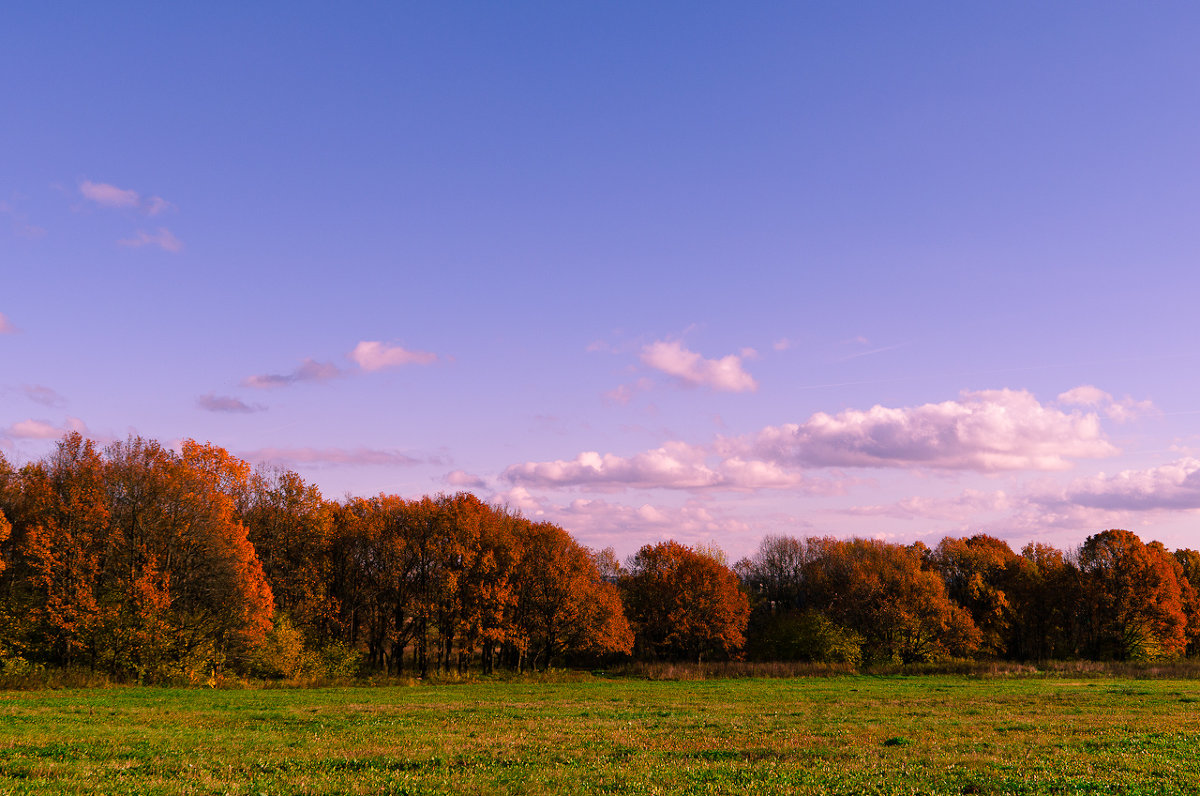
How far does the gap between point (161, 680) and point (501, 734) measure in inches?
1748

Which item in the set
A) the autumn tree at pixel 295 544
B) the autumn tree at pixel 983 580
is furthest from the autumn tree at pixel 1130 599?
the autumn tree at pixel 295 544

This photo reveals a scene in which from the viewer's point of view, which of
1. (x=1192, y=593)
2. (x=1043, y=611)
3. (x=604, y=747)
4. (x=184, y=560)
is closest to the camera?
(x=604, y=747)

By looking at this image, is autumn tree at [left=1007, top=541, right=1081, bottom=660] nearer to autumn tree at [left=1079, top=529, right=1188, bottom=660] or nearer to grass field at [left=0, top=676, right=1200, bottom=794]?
autumn tree at [left=1079, top=529, right=1188, bottom=660]

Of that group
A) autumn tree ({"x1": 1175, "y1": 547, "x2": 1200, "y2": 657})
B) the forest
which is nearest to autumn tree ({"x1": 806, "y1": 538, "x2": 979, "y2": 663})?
the forest

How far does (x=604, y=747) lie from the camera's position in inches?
839

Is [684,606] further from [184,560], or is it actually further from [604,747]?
[604,747]

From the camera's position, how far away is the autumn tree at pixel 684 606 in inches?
3964

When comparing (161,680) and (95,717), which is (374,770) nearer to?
(95,717)

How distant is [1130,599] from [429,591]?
95532 mm

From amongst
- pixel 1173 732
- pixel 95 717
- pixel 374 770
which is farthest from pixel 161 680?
pixel 1173 732

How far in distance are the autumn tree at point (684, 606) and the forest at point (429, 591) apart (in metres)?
0.29

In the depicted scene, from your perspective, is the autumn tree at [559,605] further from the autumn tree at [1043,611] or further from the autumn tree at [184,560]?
the autumn tree at [1043,611]

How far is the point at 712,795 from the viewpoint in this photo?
48.5ft

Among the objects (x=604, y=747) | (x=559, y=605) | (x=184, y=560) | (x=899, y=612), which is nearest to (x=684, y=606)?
(x=559, y=605)
